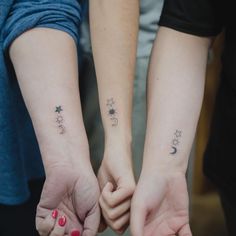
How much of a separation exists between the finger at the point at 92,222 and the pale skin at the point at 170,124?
7 cm

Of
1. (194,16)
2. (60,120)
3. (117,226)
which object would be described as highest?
(194,16)

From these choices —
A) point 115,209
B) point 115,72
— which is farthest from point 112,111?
point 115,209

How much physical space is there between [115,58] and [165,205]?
0.27 metres

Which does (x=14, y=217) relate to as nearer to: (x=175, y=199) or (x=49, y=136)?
(x=49, y=136)

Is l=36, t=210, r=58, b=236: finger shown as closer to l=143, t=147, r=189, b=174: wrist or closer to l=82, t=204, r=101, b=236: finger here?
l=82, t=204, r=101, b=236: finger

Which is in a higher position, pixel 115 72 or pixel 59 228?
pixel 115 72

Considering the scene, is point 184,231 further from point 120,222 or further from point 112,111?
point 112,111

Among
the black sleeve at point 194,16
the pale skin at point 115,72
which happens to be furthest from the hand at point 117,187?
the black sleeve at point 194,16

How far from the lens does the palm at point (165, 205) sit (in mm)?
687

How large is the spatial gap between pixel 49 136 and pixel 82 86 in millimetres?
188

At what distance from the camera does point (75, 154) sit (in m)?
0.72

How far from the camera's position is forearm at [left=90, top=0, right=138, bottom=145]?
2.47 ft

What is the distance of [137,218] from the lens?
2.19 feet

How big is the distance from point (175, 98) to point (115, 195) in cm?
19
